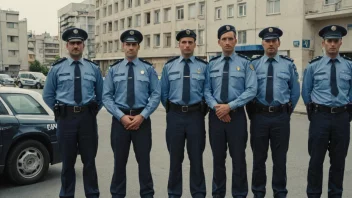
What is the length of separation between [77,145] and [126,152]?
62cm

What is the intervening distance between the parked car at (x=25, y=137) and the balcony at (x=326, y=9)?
2626cm

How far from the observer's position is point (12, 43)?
249ft

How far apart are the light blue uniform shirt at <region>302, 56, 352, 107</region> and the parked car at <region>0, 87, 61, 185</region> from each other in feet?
12.6

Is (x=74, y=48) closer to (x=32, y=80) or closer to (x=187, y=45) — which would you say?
(x=187, y=45)

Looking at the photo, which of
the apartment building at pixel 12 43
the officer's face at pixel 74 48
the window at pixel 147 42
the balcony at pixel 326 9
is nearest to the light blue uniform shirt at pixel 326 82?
the officer's face at pixel 74 48

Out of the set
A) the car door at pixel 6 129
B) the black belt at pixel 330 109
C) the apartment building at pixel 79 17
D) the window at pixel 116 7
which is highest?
the apartment building at pixel 79 17

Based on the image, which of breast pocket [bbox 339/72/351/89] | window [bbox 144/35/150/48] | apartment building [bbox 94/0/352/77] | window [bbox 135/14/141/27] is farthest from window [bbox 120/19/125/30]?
breast pocket [bbox 339/72/351/89]

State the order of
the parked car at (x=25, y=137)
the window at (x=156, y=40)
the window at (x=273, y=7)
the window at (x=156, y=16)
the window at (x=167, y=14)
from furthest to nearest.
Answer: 1. the window at (x=156, y=16)
2. the window at (x=156, y=40)
3. the window at (x=167, y=14)
4. the window at (x=273, y=7)
5. the parked car at (x=25, y=137)

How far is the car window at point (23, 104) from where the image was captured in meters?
5.77

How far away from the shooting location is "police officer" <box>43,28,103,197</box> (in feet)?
15.0

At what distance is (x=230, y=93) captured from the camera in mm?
4609

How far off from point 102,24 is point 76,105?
56.5 metres

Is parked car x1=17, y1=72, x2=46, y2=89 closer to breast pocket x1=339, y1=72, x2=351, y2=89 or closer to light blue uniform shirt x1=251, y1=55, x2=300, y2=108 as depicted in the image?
light blue uniform shirt x1=251, y1=55, x2=300, y2=108

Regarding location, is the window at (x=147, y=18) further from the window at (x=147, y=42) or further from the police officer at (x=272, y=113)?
the police officer at (x=272, y=113)
